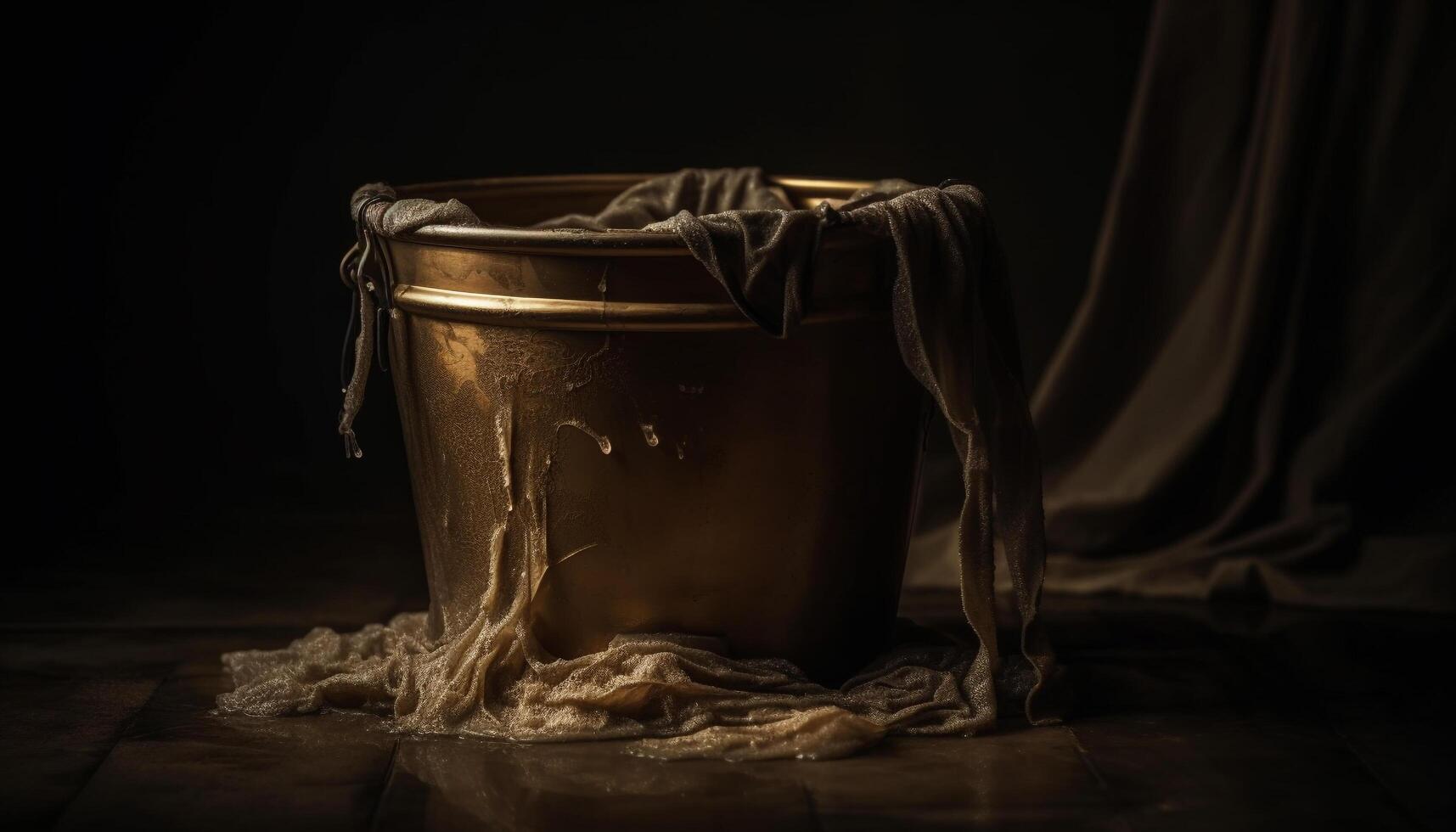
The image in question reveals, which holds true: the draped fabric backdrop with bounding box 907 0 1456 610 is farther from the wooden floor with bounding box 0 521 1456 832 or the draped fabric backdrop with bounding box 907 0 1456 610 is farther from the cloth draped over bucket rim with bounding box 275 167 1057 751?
the cloth draped over bucket rim with bounding box 275 167 1057 751

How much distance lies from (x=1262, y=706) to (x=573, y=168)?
1557 mm

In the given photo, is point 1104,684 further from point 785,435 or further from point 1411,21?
point 1411,21

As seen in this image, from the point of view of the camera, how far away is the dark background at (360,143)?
9.10 ft

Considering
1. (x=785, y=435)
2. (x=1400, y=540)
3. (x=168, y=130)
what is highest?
(x=168, y=130)

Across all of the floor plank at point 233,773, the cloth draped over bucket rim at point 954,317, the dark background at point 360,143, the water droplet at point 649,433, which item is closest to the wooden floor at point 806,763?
the floor plank at point 233,773

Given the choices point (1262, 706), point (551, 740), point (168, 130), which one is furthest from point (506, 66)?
point (1262, 706)

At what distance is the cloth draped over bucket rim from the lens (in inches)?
64.8

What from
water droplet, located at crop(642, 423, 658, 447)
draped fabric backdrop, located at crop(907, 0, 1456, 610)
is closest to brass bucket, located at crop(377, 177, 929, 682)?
water droplet, located at crop(642, 423, 658, 447)

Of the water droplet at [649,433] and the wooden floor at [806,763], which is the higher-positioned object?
the water droplet at [649,433]

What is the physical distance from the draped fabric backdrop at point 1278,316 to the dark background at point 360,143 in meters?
0.36

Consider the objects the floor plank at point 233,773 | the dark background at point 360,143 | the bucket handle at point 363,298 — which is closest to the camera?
the floor plank at point 233,773

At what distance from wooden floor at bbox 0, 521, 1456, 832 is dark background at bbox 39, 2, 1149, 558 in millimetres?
718

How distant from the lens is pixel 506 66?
2.83m

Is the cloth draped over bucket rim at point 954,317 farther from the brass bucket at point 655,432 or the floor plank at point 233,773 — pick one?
the floor plank at point 233,773
